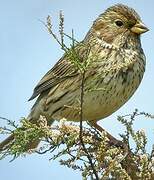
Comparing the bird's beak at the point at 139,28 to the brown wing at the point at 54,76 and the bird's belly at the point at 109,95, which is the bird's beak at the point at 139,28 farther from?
the brown wing at the point at 54,76

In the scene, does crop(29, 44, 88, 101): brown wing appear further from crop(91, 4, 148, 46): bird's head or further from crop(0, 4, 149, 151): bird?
crop(91, 4, 148, 46): bird's head

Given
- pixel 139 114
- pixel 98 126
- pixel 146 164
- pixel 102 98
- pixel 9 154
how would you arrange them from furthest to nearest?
pixel 98 126 → pixel 102 98 → pixel 139 114 → pixel 9 154 → pixel 146 164

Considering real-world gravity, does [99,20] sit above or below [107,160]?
above

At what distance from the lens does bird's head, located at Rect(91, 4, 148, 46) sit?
19.8 feet

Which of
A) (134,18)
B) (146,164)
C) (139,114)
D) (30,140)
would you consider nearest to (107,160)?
(146,164)

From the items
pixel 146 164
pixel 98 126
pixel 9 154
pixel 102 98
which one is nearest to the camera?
pixel 146 164

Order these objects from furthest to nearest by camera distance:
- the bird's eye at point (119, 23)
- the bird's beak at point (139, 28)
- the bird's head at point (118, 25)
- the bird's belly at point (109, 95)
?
the bird's eye at point (119, 23) → the bird's head at point (118, 25) → the bird's beak at point (139, 28) → the bird's belly at point (109, 95)

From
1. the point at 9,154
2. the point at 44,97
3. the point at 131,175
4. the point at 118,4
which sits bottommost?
the point at 131,175

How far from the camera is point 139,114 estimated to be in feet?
14.1

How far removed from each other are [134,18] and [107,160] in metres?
2.73

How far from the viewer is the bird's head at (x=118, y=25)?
603 centimetres

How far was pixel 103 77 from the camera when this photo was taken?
18.4 ft

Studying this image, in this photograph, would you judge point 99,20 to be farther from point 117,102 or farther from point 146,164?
point 146,164

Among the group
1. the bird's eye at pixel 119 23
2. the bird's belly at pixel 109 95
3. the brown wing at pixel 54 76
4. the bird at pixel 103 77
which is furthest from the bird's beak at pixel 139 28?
the brown wing at pixel 54 76
